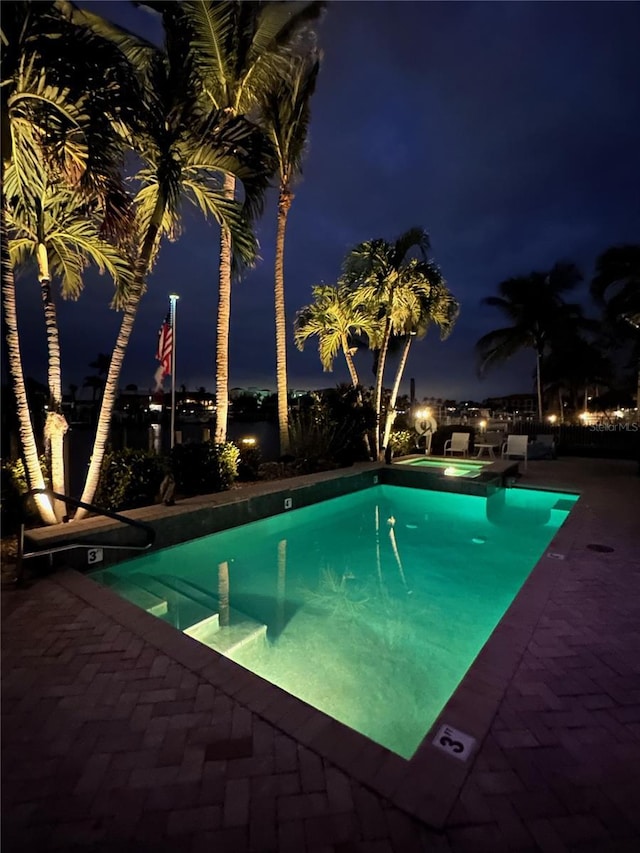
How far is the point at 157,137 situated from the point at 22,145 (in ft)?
4.65

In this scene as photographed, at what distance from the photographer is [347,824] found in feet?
5.32

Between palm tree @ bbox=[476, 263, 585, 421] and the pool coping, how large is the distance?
2091 cm

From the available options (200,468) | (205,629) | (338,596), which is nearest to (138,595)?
(205,629)

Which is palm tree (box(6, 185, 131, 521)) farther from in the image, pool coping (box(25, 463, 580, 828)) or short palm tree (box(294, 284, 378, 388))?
short palm tree (box(294, 284, 378, 388))

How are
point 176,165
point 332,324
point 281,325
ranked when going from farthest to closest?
point 332,324 → point 281,325 → point 176,165

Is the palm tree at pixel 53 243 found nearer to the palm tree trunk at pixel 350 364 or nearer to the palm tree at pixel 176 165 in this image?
the palm tree at pixel 176 165

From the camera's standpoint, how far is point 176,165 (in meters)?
4.97

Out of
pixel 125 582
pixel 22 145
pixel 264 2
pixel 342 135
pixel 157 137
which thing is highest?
pixel 342 135

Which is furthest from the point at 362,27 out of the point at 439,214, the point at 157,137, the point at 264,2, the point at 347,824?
the point at 439,214

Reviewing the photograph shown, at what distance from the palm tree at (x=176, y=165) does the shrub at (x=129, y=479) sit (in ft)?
2.21

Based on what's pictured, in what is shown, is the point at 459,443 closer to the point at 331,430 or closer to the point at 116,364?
the point at 331,430

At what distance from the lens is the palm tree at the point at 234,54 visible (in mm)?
6919

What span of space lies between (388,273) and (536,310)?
13.8m

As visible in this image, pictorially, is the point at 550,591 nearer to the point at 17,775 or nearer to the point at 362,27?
the point at 17,775
